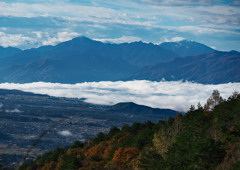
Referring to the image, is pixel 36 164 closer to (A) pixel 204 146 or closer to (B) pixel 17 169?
(A) pixel 204 146

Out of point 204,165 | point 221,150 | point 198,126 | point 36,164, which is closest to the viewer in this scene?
point 204,165

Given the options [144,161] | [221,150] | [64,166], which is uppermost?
[221,150]

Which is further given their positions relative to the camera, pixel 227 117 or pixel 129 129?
pixel 129 129

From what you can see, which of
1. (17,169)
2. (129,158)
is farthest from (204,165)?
(129,158)

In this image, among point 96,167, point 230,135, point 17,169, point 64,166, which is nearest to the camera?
point 17,169

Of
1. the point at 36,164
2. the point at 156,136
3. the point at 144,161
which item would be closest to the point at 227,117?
the point at 156,136

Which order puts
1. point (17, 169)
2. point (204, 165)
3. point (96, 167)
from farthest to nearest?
point (96, 167) → point (204, 165) → point (17, 169)

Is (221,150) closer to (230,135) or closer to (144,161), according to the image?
(230,135)

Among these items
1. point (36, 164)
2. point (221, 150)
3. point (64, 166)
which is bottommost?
point (36, 164)

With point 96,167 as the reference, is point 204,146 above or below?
above
